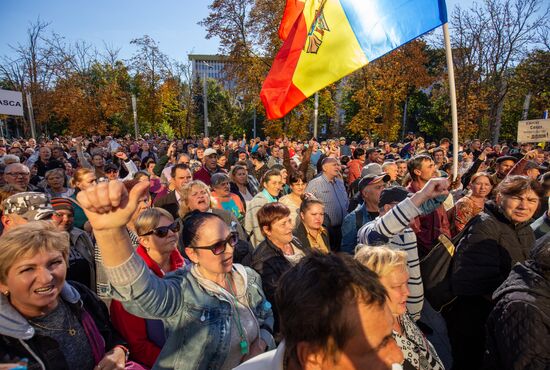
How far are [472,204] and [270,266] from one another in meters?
3.07

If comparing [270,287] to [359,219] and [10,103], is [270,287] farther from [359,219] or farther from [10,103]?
[10,103]

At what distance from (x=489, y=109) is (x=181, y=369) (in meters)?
22.1

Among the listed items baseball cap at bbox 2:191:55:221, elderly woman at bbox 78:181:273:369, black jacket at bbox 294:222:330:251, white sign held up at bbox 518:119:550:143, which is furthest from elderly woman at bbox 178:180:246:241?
white sign held up at bbox 518:119:550:143

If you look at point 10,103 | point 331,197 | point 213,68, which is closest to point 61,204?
point 331,197

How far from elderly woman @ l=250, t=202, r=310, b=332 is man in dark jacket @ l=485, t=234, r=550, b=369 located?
152cm

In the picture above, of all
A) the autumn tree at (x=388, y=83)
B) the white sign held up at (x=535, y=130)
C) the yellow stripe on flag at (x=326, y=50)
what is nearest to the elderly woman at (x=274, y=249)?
the yellow stripe on flag at (x=326, y=50)

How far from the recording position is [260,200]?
5.12 m

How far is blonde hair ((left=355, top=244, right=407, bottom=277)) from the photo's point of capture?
94.9 inches

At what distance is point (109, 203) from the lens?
129 cm

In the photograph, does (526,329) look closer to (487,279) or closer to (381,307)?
(487,279)

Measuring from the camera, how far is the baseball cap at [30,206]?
316 cm

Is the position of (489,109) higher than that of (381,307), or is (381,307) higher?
(489,109)

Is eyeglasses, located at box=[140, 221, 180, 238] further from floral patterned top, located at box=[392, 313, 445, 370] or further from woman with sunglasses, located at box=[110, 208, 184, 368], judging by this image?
floral patterned top, located at box=[392, 313, 445, 370]

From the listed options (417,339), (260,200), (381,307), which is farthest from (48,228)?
(260,200)
